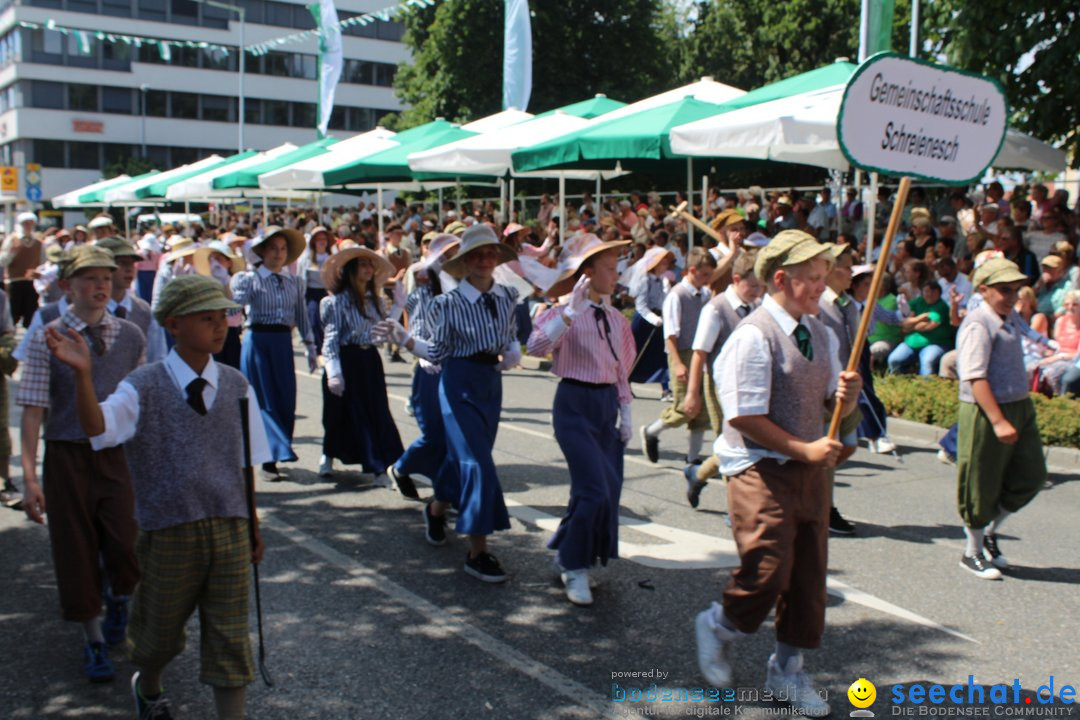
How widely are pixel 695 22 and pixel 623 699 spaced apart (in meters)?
48.9

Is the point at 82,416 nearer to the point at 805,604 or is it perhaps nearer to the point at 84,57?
the point at 805,604

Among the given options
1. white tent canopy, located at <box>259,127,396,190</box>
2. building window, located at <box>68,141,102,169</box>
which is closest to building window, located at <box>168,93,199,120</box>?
building window, located at <box>68,141,102,169</box>

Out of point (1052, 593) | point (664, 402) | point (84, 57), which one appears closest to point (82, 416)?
point (1052, 593)

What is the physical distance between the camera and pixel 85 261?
4.80 metres

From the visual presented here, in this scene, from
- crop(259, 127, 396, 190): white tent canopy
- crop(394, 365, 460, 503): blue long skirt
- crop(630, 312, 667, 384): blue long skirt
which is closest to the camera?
crop(394, 365, 460, 503): blue long skirt

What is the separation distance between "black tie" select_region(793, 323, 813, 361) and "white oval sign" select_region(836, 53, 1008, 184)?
672mm

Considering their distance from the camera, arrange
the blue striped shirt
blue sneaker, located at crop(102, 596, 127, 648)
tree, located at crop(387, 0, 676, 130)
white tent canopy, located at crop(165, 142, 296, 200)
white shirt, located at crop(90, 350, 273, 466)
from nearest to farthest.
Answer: white shirt, located at crop(90, 350, 273, 466) → blue sneaker, located at crop(102, 596, 127, 648) → the blue striped shirt → white tent canopy, located at crop(165, 142, 296, 200) → tree, located at crop(387, 0, 676, 130)

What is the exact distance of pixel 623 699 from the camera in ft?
14.7

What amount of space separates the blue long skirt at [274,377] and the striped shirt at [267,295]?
0.40 feet

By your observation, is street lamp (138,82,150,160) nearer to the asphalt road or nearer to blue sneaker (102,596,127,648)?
the asphalt road

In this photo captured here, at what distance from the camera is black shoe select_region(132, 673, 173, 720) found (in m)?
4.12

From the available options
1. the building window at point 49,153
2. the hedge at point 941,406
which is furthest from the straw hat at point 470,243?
the building window at point 49,153

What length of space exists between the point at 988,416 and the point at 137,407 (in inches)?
168

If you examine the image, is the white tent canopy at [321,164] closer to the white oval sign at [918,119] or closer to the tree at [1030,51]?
the tree at [1030,51]
